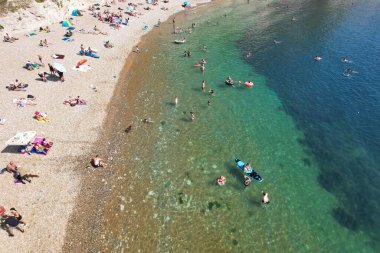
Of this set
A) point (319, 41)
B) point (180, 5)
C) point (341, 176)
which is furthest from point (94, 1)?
point (341, 176)

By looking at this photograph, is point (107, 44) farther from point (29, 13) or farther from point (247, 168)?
point (247, 168)

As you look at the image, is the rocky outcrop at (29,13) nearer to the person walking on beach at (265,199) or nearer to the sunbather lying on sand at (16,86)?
the sunbather lying on sand at (16,86)

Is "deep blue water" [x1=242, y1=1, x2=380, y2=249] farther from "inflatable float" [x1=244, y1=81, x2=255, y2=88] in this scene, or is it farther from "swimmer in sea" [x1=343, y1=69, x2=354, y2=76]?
"inflatable float" [x1=244, y1=81, x2=255, y2=88]

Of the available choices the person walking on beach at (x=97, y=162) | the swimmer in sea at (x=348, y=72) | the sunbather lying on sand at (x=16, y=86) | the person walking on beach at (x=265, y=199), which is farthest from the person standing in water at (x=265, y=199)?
the swimmer in sea at (x=348, y=72)

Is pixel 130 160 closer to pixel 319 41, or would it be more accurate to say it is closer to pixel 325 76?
pixel 325 76

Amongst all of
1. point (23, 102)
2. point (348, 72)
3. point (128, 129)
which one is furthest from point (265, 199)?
point (348, 72)

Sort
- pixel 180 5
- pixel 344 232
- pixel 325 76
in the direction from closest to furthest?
pixel 344 232
pixel 325 76
pixel 180 5
